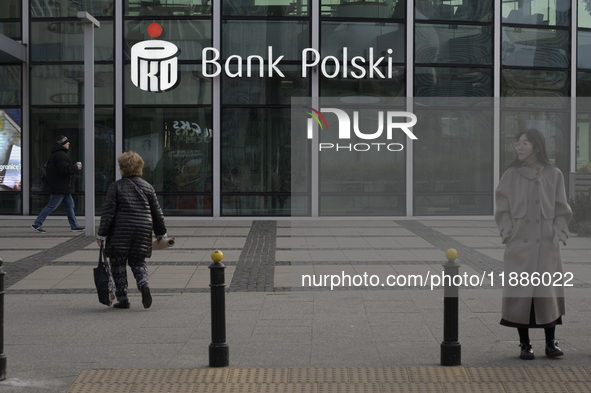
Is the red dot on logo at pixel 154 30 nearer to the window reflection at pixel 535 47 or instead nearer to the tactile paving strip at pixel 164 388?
the window reflection at pixel 535 47

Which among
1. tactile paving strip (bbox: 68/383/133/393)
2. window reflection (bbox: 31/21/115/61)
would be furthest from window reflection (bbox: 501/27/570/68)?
tactile paving strip (bbox: 68/383/133/393)

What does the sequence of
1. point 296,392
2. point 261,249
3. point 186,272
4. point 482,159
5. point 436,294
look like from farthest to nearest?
point 482,159
point 261,249
point 186,272
point 436,294
point 296,392

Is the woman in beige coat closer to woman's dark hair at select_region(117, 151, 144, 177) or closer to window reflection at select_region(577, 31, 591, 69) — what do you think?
woman's dark hair at select_region(117, 151, 144, 177)

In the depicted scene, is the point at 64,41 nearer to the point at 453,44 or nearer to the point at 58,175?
the point at 58,175

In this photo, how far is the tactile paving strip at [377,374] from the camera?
15.8ft

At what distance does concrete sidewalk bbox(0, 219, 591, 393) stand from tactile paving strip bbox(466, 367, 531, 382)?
0.01 meters

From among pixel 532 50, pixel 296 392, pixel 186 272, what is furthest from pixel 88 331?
pixel 532 50

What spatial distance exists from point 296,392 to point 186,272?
200 inches

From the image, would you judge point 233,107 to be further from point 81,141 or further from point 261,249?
point 261,249

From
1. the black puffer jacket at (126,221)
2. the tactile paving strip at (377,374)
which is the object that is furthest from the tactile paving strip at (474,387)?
the black puffer jacket at (126,221)

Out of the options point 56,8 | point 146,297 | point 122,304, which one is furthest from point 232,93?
point 146,297

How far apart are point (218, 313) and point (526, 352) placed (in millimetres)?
2288

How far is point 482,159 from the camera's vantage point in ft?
56.6

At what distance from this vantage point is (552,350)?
5.31 meters
